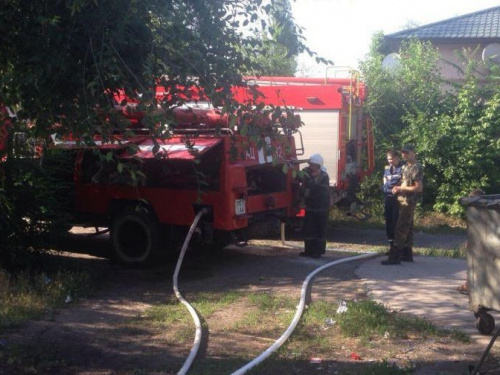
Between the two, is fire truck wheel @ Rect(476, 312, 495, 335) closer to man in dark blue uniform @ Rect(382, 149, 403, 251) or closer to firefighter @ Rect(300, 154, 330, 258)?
man in dark blue uniform @ Rect(382, 149, 403, 251)

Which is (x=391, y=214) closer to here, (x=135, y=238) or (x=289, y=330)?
(x=135, y=238)

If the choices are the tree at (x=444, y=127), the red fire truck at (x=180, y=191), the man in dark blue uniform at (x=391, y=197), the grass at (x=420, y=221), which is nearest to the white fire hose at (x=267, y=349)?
the red fire truck at (x=180, y=191)

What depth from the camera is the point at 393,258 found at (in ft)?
34.1

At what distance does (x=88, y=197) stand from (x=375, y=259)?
4.52 metres

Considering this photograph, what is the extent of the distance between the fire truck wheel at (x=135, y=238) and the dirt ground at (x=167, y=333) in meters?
0.21

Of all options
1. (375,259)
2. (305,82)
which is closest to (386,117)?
(305,82)

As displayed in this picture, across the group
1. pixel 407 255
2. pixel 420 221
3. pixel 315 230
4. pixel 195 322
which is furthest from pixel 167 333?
pixel 420 221

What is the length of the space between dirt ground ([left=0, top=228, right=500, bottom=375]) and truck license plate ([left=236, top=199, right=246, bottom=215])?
88 cm

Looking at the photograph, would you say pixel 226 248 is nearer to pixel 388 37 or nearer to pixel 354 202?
pixel 354 202

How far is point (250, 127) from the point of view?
17.7 feet

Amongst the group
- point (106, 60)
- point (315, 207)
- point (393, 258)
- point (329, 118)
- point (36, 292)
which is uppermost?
point (329, 118)

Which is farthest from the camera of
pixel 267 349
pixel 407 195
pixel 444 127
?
pixel 444 127

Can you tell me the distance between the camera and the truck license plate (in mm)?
9781

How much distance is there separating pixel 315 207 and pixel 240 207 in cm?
167
